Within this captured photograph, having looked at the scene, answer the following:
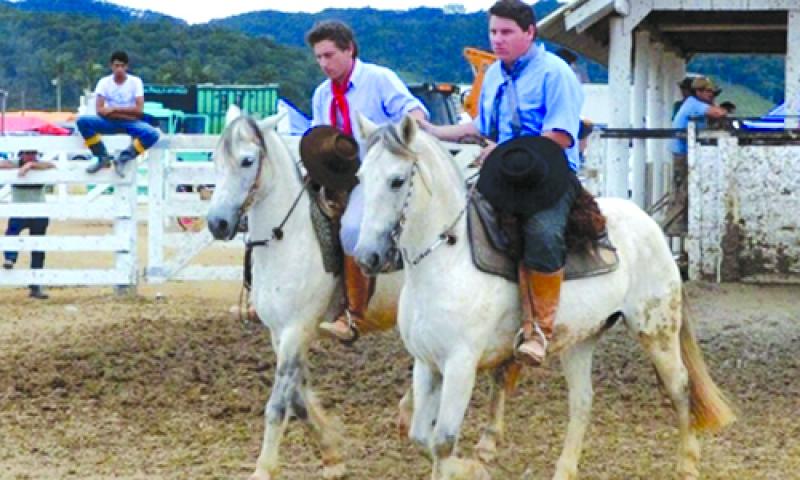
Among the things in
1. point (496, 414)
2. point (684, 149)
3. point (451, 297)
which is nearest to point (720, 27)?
point (684, 149)

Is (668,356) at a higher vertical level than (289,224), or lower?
lower

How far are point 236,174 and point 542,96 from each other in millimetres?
1535

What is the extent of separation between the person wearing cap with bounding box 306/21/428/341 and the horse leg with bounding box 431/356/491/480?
4.08 feet

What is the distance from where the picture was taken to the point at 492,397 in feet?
26.5

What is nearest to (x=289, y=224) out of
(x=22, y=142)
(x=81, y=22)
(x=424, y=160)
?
(x=424, y=160)

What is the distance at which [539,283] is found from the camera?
6836mm

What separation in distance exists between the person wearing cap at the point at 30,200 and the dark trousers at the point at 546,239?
9.46 meters

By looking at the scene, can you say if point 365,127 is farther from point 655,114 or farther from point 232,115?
point 655,114

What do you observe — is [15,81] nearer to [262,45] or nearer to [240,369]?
[262,45]

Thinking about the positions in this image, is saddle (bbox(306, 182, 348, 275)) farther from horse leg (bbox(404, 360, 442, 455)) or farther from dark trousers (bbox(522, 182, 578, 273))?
dark trousers (bbox(522, 182, 578, 273))

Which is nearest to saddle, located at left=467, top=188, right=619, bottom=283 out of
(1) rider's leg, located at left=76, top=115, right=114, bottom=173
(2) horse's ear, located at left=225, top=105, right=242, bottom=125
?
(2) horse's ear, located at left=225, top=105, right=242, bottom=125

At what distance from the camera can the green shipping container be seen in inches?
1631

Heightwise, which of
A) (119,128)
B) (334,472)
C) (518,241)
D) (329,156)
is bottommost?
(334,472)

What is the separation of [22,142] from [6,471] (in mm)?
8123
